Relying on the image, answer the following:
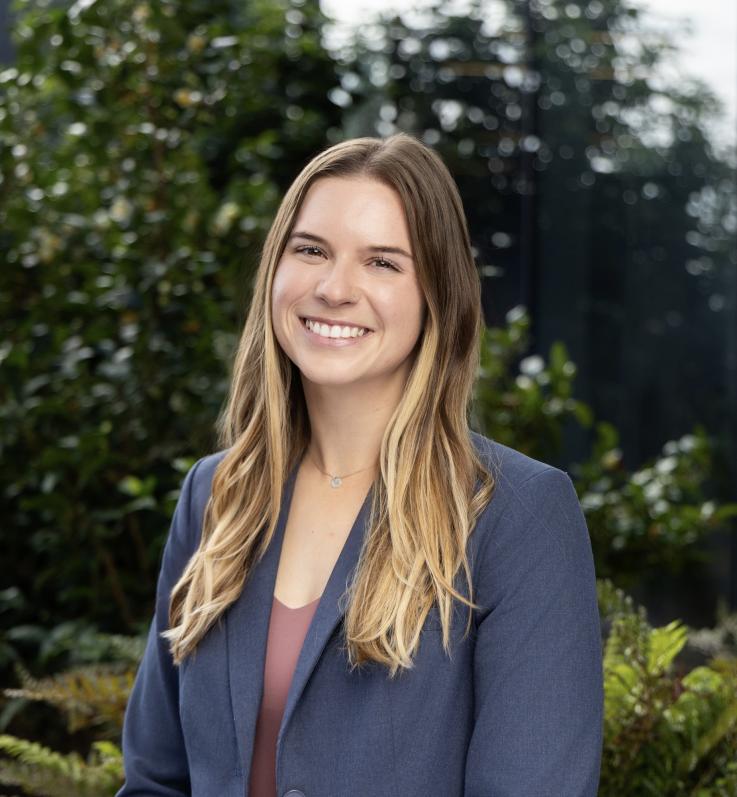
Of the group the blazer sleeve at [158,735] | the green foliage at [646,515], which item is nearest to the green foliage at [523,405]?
the green foliage at [646,515]

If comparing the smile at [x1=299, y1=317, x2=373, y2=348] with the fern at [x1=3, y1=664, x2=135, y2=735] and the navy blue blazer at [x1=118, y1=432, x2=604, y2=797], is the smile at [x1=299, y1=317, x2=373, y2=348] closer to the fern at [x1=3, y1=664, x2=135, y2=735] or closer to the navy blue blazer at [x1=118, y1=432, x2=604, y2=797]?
the navy blue blazer at [x1=118, y1=432, x2=604, y2=797]

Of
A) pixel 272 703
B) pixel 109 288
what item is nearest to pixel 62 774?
pixel 272 703

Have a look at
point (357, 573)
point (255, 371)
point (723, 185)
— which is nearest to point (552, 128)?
point (723, 185)

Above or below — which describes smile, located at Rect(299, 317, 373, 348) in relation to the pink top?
above

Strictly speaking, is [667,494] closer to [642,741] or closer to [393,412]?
[642,741]

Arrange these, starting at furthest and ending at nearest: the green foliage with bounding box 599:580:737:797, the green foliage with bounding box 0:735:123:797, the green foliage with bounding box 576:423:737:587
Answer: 1. the green foliage with bounding box 576:423:737:587
2. the green foliage with bounding box 0:735:123:797
3. the green foliage with bounding box 599:580:737:797

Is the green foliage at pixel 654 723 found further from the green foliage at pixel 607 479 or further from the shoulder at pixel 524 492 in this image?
the green foliage at pixel 607 479

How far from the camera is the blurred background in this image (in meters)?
3.43

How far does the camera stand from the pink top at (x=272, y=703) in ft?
5.91

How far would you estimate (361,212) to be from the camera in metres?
1.82

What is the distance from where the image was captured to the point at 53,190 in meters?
3.79

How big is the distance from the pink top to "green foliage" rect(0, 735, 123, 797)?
718 millimetres

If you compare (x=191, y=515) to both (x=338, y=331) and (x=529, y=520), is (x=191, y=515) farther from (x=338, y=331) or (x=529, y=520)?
(x=529, y=520)

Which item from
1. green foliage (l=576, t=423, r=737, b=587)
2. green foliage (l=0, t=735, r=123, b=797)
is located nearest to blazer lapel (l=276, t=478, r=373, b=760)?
green foliage (l=0, t=735, r=123, b=797)
